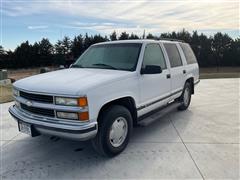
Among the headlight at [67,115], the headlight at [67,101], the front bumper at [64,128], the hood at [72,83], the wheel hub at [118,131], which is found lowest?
the wheel hub at [118,131]

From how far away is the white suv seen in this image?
3.00m

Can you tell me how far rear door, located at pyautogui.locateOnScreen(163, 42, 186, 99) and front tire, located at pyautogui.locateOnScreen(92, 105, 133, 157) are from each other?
1.86 metres

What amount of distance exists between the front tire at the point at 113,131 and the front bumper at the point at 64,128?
25 centimetres

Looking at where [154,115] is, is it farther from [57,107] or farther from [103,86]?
[57,107]

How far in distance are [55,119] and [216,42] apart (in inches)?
2099

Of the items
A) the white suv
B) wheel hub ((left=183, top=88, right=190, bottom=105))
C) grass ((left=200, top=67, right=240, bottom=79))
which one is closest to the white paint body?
the white suv

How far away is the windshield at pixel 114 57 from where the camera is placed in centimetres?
405

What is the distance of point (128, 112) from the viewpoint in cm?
372

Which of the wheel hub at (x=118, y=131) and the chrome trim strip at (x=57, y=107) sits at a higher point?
the chrome trim strip at (x=57, y=107)

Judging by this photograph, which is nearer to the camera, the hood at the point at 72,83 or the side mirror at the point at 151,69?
the hood at the point at 72,83

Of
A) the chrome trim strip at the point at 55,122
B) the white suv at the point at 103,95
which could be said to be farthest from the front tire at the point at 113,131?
the chrome trim strip at the point at 55,122

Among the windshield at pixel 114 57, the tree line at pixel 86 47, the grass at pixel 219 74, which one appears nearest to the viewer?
the windshield at pixel 114 57

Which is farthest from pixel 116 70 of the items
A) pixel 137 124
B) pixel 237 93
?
pixel 237 93

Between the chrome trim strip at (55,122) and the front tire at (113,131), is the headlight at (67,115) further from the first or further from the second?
the front tire at (113,131)
